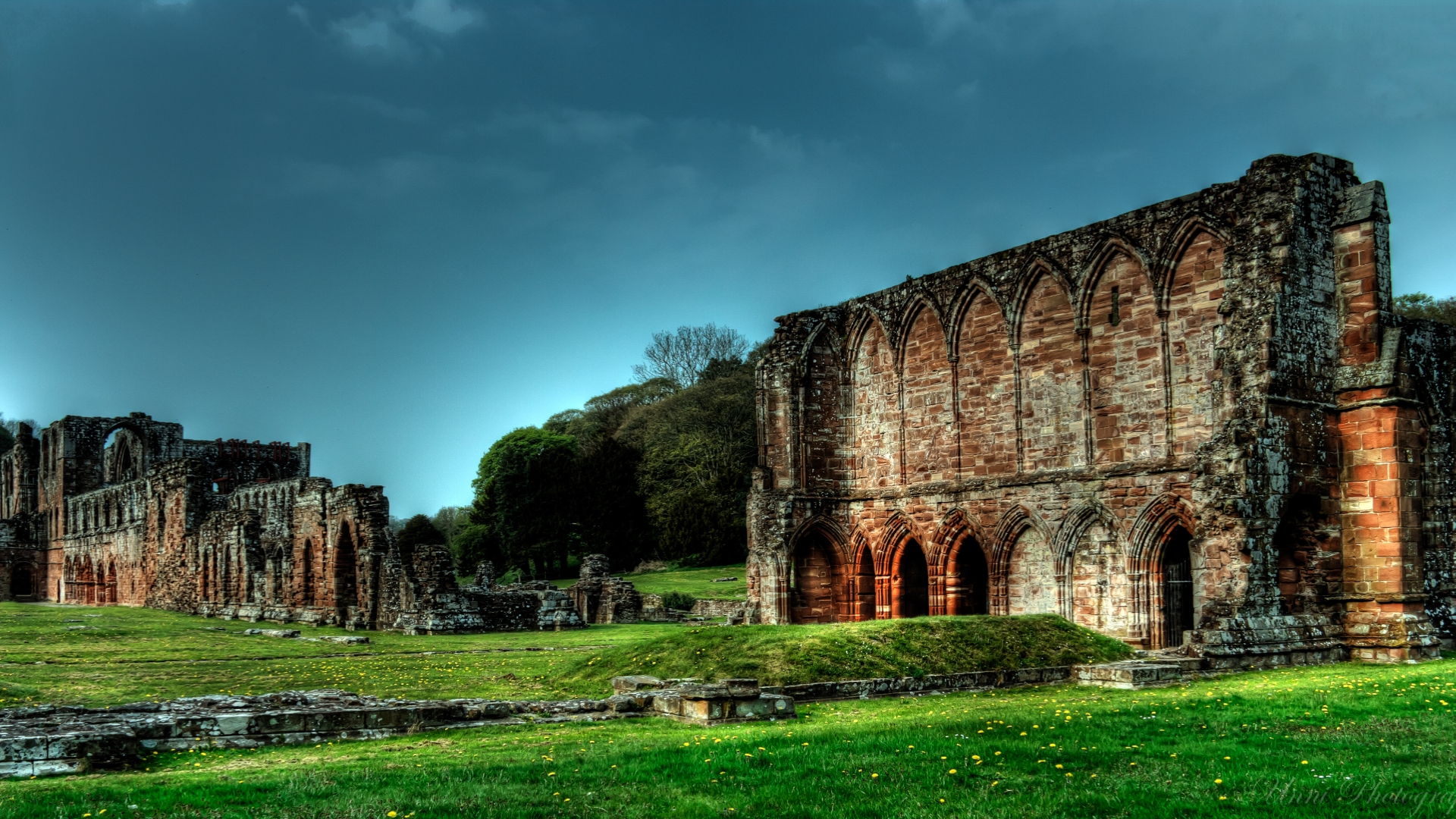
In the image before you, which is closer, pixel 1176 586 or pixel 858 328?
pixel 1176 586

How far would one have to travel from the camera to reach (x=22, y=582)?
66.4 meters

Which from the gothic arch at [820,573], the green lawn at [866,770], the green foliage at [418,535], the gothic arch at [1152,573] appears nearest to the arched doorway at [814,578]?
the gothic arch at [820,573]

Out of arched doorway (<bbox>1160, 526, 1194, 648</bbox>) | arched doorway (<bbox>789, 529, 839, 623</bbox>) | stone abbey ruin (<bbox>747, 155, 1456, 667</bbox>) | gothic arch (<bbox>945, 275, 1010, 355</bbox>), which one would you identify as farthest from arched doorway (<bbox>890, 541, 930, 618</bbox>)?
arched doorway (<bbox>1160, 526, 1194, 648</bbox>)

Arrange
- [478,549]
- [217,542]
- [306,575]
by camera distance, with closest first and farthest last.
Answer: [306,575] → [217,542] → [478,549]

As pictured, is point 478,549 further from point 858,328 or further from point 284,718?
point 284,718

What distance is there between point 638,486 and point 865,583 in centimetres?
3308

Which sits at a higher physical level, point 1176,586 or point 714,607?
point 1176,586

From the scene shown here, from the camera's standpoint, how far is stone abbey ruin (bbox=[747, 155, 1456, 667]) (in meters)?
18.0

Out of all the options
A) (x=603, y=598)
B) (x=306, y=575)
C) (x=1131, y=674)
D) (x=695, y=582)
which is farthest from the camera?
(x=695, y=582)

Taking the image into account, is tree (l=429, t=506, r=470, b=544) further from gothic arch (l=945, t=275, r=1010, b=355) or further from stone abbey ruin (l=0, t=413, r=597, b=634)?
gothic arch (l=945, t=275, r=1010, b=355)

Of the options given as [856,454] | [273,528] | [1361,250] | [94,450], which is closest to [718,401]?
[273,528]

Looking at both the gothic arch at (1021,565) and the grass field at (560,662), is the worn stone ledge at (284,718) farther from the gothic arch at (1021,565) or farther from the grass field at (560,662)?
the gothic arch at (1021,565)

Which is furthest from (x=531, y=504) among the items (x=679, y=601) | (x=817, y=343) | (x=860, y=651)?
(x=860, y=651)

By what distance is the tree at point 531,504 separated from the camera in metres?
60.2
